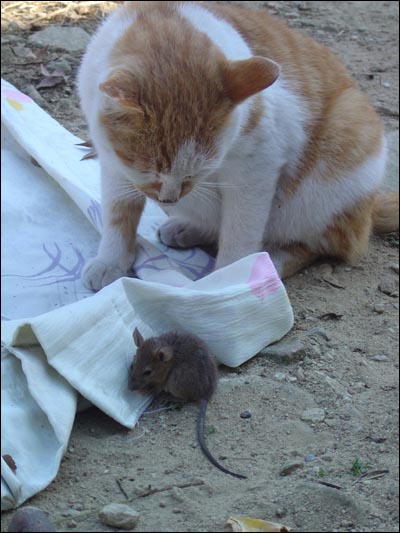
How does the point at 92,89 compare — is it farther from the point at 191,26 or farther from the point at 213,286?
the point at 213,286

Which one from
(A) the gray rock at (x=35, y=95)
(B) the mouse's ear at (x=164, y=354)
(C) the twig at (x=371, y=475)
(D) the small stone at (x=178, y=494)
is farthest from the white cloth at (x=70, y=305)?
(C) the twig at (x=371, y=475)

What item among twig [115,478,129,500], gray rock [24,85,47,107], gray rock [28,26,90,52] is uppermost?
twig [115,478,129,500]

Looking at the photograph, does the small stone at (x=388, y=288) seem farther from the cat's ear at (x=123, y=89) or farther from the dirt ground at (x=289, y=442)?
the cat's ear at (x=123, y=89)

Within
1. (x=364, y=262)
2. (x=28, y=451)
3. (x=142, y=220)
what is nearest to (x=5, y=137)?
(x=142, y=220)

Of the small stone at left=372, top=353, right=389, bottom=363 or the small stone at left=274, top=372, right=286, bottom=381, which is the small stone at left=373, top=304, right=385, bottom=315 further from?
the small stone at left=274, top=372, right=286, bottom=381

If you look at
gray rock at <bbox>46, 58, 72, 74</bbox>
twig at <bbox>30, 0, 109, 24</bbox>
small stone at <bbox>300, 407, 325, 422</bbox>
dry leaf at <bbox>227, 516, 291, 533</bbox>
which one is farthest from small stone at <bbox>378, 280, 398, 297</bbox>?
twig at <bbox>30, 0, 109, 24</bbox>

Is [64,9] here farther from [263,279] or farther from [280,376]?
[280,376]

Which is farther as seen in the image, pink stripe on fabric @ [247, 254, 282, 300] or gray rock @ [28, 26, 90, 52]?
gray rock @ [28, 26, 90, 52]
